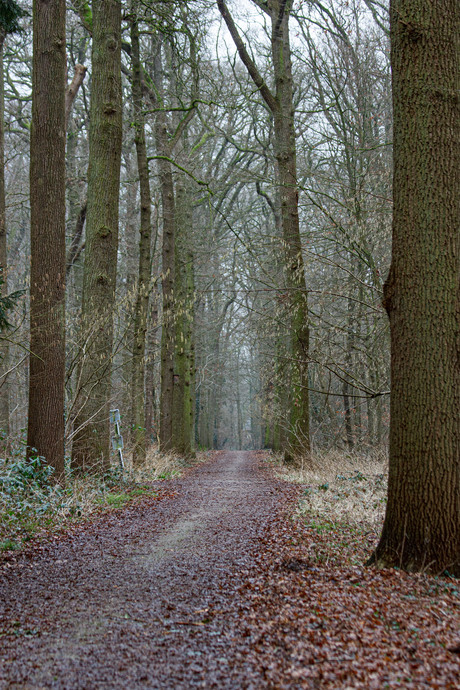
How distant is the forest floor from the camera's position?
250 cm

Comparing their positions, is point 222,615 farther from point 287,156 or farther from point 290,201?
point 287,156

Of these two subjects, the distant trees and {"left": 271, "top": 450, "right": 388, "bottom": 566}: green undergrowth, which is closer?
{"left": 271, "top": 450, "right": 388, "bottom": 566}: green undergrowth

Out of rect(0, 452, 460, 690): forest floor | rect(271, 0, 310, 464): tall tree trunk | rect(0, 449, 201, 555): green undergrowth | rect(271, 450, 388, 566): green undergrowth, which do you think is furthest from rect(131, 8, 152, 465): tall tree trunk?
rect(0, 452, 460, 690): forest floor

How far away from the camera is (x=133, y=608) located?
3566mm

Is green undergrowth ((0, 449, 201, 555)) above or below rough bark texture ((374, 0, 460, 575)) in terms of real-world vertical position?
below

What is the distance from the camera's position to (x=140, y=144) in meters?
11.7

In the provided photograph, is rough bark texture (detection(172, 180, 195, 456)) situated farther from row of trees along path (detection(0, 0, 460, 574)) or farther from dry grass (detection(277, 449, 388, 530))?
dry grass (detection(277, 449, 388, 530))

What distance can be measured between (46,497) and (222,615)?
391 centimetres

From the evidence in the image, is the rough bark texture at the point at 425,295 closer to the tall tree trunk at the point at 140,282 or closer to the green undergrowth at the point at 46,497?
the green undergrowth at the point at 46,497

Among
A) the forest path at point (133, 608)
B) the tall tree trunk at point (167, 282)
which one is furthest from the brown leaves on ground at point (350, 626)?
the tall tree trunk at point (167, 282)

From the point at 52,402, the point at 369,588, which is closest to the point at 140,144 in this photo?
the point at 52,402

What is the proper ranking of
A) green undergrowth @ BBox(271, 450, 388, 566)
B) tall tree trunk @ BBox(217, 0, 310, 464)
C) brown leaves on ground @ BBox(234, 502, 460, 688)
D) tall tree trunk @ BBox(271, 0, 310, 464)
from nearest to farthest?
brown leaves on ground @ BBox(234, 502, 460, 688), green undergrowth @ BBox(271, 450, 388, 566), tall tree trunk @ BBox(271, 0, 310, 464), tall tree trunk @ BBox(217, 0, 310, 464)

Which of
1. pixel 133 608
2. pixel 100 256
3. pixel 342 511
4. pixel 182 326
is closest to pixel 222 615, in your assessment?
pixel 133 608

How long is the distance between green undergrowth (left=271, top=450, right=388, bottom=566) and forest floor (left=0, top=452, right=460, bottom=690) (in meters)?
0.05
